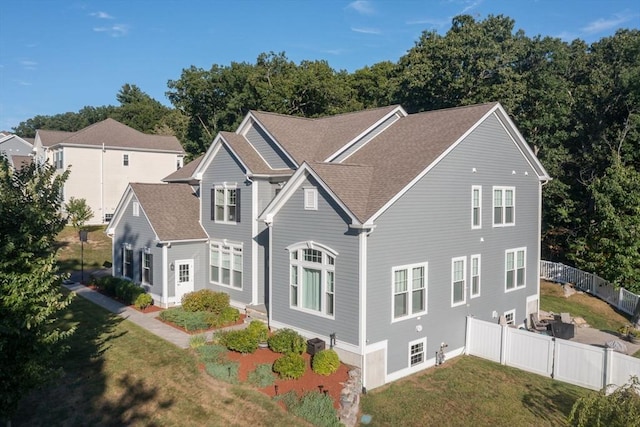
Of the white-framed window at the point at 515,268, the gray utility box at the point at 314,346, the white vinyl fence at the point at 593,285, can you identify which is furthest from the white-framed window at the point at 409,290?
the white vinyl fence at the point at 593,285

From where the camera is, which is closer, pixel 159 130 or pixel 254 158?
pixel 254 158

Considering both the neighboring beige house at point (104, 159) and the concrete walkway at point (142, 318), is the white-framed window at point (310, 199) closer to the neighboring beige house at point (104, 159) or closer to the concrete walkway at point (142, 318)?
the concrete walkway at point (142, 318)

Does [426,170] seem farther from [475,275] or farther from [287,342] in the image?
[287,342]

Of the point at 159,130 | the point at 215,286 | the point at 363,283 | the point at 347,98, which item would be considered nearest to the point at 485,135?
the point at 363,283

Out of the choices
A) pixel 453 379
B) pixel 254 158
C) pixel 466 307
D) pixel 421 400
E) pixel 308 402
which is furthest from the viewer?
pixel 254 158

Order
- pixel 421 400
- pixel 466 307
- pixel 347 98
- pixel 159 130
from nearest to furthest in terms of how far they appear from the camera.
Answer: pixel 421 400
pixel 466 307
pixel 347 98
pixel 159 130

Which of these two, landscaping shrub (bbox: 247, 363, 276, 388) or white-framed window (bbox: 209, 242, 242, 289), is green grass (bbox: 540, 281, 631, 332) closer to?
white-framed window (bbox: 209, 242, 242, 289)

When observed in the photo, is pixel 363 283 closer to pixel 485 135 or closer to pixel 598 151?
pixel 485 135
